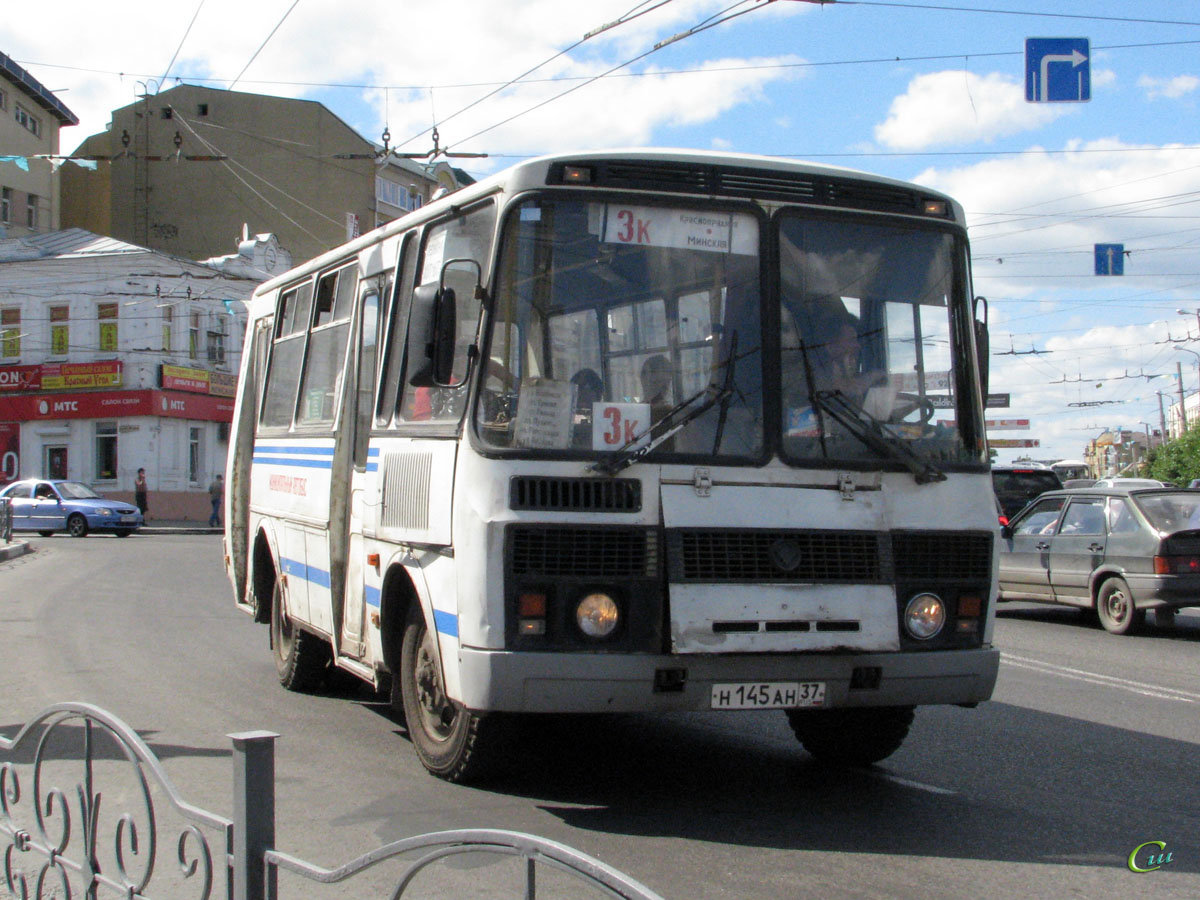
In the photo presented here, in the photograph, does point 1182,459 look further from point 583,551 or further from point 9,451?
point 583,551

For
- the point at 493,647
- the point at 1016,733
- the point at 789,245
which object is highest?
the point at 789,245

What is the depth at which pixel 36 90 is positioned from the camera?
174 ft

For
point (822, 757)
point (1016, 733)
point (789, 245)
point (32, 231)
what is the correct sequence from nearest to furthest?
point (789, 245) < point (822, 757) < point (1016, 733) < point (32, 231)

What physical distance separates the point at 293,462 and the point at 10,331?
40.9m

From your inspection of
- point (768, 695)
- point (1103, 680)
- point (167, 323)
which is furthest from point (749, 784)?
point (167, 323)

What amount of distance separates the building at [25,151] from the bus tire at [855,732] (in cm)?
4730

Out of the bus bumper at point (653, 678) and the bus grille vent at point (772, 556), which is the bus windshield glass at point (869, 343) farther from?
the bus bumper at point (653, 678)

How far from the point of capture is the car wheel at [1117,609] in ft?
48.2

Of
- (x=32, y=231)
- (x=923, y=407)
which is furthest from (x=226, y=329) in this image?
(x=923, y=407)

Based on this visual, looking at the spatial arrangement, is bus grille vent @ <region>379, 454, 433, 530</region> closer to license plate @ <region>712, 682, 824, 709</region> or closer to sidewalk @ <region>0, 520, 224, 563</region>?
license plate @ <region>712, 682, 824, 709</region>

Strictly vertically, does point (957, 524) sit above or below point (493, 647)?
above

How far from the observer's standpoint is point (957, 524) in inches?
250

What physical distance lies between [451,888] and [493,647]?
1.95 meters

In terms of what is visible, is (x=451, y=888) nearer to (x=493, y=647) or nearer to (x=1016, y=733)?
(x=493, y=647)
